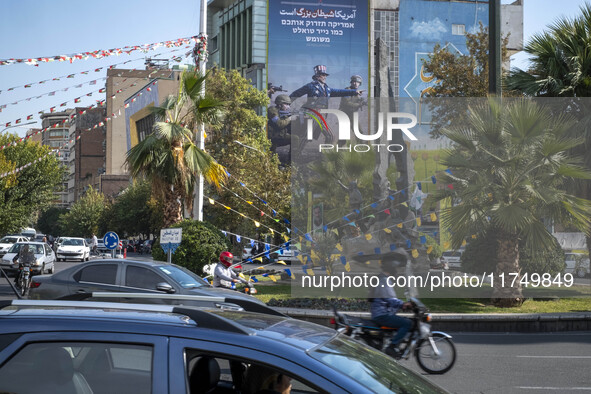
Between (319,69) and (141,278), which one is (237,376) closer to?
(141,278)

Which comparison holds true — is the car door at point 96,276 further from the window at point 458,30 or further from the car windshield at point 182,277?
the window at point 458,30

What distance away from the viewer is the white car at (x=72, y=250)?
154 feet

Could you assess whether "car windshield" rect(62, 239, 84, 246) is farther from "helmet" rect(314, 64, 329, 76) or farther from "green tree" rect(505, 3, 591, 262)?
"green tree" rect(505, 3, 591, 262)

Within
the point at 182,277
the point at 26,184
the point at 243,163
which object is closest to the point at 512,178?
the point at 182,277

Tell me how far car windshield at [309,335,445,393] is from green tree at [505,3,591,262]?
58.9ft

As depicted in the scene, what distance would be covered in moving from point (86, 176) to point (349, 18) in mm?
77400

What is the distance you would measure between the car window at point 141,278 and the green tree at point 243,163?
58.7ft

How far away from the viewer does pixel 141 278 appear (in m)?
12.7

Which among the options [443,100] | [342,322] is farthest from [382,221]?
[443,100]

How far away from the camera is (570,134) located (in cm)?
1958

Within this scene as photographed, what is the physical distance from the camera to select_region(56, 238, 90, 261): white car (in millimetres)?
46969

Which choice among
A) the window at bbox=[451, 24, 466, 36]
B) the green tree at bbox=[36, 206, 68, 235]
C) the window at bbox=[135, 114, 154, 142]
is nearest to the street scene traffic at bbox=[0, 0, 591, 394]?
the window at bbox=[451, 24, 466, 36]

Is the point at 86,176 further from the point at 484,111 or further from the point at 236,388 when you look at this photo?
the point at 236,388

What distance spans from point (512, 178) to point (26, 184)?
37750mm
